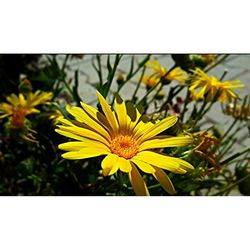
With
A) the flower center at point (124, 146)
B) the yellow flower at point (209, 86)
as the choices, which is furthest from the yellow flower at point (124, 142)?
the yellow flower at point (209, 86)

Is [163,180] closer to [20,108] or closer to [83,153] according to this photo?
[83,153]

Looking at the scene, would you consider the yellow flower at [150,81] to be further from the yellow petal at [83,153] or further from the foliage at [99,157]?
the yellow petal at [83,153]

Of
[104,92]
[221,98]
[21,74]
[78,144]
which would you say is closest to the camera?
[78,144]

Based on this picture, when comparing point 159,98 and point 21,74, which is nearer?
point 159,98

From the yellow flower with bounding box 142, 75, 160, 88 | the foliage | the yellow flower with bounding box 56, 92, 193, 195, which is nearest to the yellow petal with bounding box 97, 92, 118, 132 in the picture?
the yellow flower with bounding box 56, 92, 193, 195

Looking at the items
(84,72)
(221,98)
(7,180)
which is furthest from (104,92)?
(84,72)

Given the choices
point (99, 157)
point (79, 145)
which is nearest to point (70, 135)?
point (79, 145)

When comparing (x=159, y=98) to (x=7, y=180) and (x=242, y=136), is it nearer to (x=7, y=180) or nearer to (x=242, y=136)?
(x=7, y=180)
